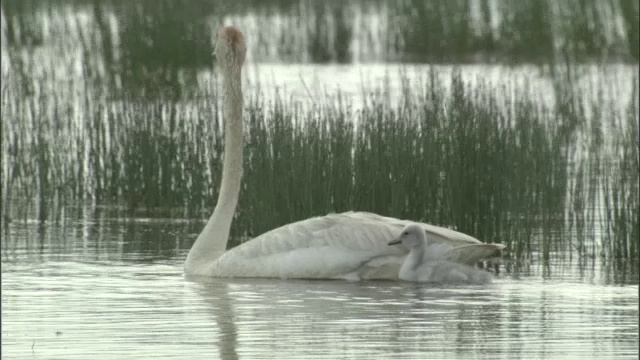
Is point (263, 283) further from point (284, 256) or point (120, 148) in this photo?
point (120, 148)

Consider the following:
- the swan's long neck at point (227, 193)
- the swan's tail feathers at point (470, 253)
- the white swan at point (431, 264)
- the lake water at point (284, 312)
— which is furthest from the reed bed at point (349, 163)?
the white swan at point (431, 264)

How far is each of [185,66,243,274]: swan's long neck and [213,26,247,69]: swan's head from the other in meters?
0.05

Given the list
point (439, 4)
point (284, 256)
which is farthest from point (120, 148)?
point (439, 4)

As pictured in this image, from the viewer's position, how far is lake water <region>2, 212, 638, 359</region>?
8.22 m

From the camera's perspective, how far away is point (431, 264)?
431 inches

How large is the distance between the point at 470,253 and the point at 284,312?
187 cm

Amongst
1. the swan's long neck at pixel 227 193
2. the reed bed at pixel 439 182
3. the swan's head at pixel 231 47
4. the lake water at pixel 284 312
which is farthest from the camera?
the reed bed at pixel 439 182

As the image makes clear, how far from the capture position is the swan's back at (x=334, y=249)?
11.1 metres

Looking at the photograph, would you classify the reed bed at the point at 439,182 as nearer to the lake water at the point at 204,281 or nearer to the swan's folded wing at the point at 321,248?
the lake water at the point at 204,281

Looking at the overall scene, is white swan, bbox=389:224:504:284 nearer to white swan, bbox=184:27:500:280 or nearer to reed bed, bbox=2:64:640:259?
white swan, bbox=184:27:500:280

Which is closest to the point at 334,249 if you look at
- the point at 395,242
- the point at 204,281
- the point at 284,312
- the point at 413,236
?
the point at 395,242

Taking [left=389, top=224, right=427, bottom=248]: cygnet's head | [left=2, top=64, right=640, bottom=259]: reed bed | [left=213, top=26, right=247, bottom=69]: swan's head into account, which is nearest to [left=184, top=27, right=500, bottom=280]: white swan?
[left=389, top=224, right=427, bottom=248]: cygnet's head

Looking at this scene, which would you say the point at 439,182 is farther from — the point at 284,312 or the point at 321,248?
the point at 284,312

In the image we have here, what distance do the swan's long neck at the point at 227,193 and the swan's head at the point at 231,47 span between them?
0.17 feet
